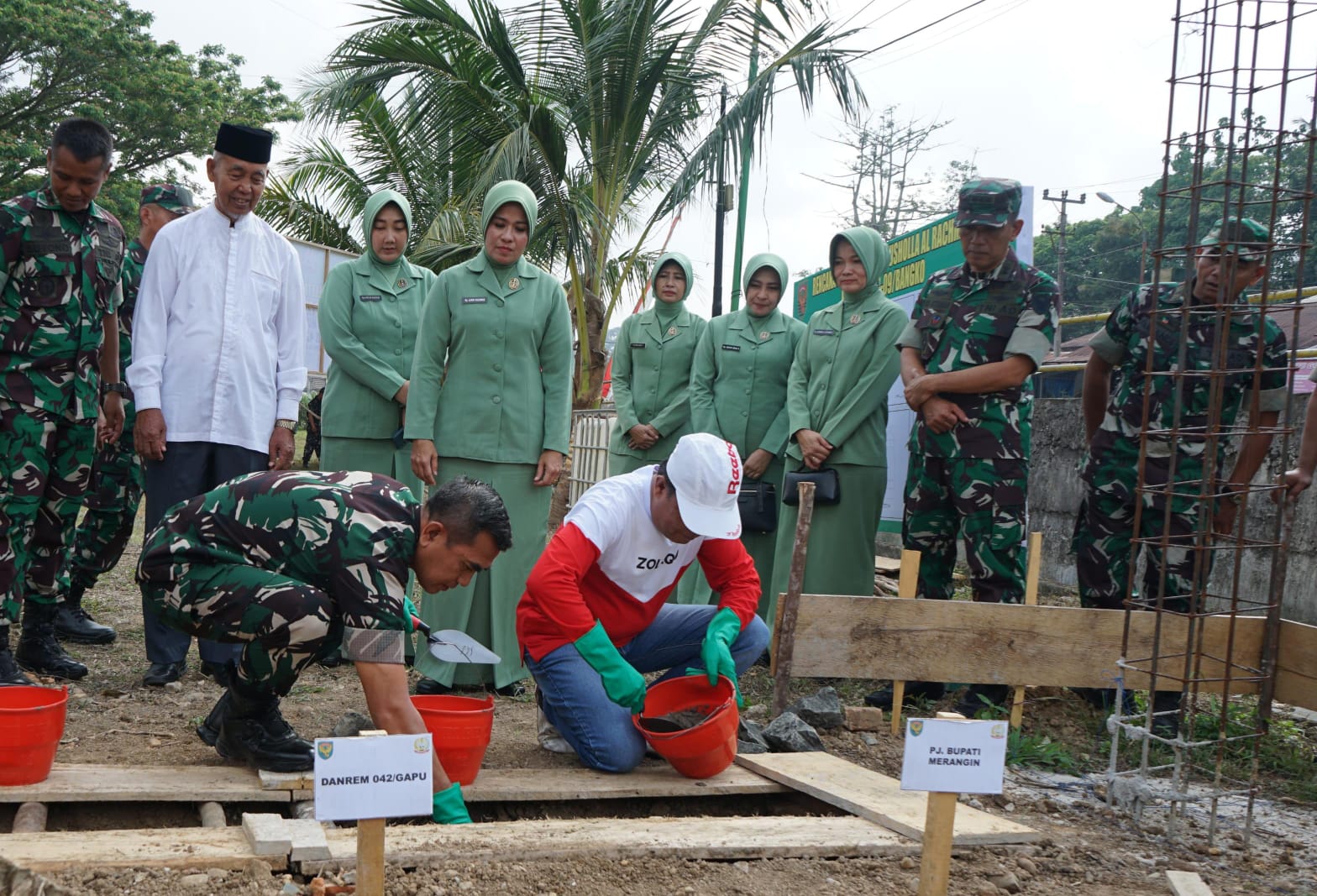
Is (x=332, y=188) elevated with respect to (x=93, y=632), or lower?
elevated

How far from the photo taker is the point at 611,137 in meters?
11.6

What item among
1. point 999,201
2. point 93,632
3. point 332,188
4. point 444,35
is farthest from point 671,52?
point 93,632

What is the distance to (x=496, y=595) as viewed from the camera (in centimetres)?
454

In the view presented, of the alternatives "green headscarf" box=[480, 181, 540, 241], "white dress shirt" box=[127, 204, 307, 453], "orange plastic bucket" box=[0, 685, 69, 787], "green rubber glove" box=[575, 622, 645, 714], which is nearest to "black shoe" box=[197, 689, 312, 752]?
"orange plastic bucket" box=[0, 685, 69, 787]

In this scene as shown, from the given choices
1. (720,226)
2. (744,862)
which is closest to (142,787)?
(744,862)

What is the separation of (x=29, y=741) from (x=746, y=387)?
11.9 feet

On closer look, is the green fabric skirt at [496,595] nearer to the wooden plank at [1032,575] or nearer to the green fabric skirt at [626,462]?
the green fabric skirt at [626,462]

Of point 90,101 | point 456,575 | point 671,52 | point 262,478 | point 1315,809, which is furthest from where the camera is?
point 90,101

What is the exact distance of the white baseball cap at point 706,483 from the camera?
3.19 m

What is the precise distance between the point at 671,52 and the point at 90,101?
1367cm

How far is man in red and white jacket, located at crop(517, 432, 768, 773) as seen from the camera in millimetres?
3199

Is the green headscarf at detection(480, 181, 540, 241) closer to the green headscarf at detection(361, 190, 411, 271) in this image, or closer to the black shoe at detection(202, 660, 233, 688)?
the green headscarf at detection(361, 190, 411, 271)

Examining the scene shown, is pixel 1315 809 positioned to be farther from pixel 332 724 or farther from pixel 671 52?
pixel 671 52

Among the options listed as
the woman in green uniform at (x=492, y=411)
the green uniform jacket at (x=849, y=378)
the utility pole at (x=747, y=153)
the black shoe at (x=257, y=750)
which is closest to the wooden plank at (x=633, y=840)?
the black shoe at (x=257, y=750)
